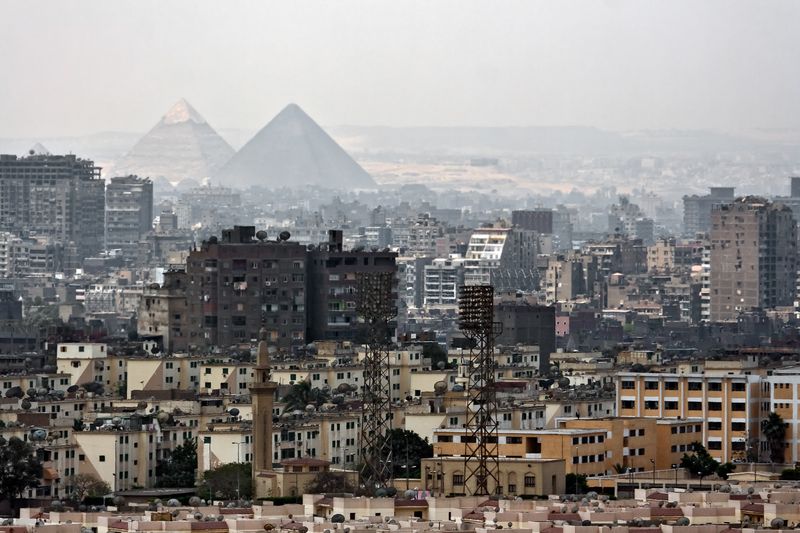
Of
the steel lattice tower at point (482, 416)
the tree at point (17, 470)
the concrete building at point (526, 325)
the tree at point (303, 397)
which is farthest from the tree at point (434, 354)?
the steel lattice tower at point (482, 416)

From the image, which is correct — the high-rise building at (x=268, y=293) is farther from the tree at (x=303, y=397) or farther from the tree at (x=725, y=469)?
the tree at (x=725, y=469)

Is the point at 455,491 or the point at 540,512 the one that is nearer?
the point at 540,512

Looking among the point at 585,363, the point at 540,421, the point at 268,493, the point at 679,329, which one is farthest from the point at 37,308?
the point at 268,493

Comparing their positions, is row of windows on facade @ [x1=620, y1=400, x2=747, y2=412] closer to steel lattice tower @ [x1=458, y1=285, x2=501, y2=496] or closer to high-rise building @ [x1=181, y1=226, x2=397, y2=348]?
steel lattice tower @ [x1=458, y1=285, x2=501, y2=496]

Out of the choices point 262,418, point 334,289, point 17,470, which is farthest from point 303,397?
point 334,289

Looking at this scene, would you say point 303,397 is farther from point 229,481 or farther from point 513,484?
point 513,484

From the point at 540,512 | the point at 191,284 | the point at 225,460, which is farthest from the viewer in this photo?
the point at 191,284

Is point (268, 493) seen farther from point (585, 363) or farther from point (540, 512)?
point (585, 363)
